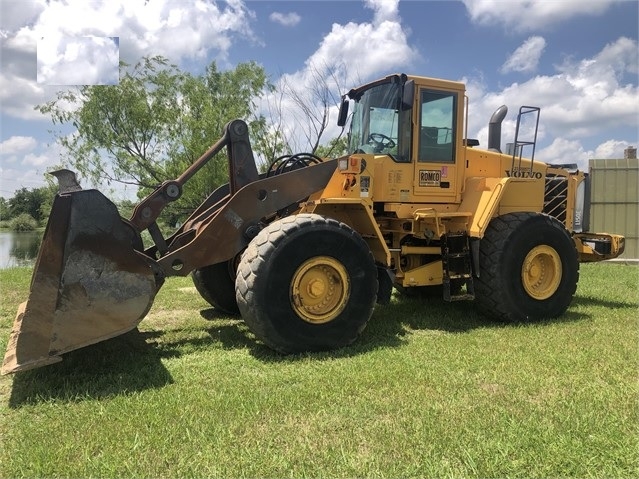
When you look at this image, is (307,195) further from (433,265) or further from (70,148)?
(70,148)

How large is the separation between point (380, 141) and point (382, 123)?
0.23 meters


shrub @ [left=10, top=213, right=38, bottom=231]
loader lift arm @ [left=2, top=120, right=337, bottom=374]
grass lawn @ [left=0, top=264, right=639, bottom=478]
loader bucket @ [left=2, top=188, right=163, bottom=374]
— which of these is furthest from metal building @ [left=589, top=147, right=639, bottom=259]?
shrub @ [left=10, top=213, right=38, bottom=231]

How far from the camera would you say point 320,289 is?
17.2 ft

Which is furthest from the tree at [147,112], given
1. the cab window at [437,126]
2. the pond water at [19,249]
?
the cab window at [437,126]

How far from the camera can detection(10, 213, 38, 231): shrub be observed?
29.5m

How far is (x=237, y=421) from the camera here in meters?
3.46

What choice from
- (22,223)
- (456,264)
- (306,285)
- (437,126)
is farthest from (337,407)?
(22,223)

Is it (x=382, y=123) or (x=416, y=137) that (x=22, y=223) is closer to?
(x=382, y=123)

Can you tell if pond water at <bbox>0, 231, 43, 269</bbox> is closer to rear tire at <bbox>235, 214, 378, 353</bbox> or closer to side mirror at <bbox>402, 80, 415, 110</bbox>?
rear tire at <bbox>235, 214, 378, 353</bbox>

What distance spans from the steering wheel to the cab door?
30cm

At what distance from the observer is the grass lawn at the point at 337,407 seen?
296cm

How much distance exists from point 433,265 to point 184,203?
13.6 meters

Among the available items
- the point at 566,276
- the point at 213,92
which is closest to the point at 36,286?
the point at 566,276

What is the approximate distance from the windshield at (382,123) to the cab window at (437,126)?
8.9 inches
